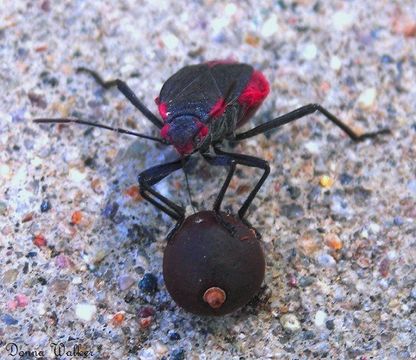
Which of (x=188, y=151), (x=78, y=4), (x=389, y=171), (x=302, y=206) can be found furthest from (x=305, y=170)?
(x=78, y=4)

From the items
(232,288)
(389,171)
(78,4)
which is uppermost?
(78,4)

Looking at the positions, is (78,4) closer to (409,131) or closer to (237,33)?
(237,33)

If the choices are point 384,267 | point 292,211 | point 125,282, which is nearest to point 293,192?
point 292,211

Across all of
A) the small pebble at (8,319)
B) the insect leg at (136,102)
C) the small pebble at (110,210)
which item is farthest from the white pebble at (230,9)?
the small pebble at (8,319)

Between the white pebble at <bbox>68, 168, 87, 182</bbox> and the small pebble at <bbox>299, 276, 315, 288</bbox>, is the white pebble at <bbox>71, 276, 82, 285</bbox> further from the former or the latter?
the small pebble at <bbox>299, 276, 315, 288</bbox>

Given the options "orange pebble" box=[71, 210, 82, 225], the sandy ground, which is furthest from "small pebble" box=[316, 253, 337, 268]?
"orange pebble" box=[71, 210, 82, 225]

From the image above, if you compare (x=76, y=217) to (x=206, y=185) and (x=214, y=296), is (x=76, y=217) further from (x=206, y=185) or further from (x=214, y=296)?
(x=214, y=296)

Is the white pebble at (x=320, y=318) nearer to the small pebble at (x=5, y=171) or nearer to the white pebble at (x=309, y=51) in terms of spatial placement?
the white pebble at (x=309, y=51)
